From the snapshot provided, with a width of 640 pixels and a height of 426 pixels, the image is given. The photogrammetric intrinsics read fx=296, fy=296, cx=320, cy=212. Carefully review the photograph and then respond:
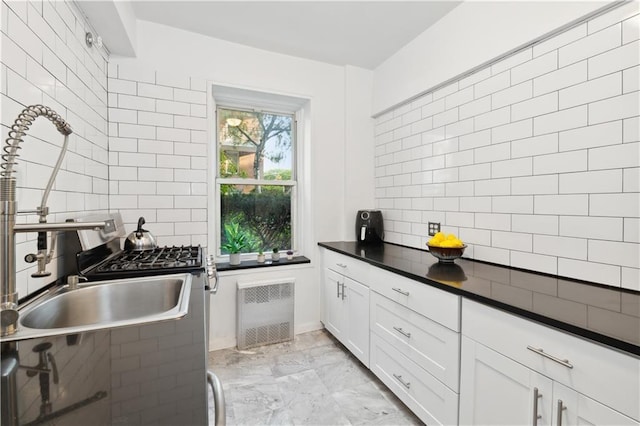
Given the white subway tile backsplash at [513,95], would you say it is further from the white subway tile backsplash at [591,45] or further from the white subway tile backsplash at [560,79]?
the white subway tile backsplash at [591,45]

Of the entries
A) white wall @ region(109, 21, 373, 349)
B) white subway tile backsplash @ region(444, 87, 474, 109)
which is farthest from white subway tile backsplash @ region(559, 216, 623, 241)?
white wall @ region(109, 21, 373, 349)

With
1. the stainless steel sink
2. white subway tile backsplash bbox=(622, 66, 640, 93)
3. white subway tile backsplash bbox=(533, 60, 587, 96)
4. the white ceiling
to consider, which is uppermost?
the white ceiling

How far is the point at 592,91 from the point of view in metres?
1.38

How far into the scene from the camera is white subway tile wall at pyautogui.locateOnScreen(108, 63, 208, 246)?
2.19 metres

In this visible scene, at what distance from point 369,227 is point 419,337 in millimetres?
1247

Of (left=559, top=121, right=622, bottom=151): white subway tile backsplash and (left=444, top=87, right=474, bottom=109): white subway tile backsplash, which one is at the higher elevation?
(left=444, top=87, right=474, bottom=109): white subway tile backsplash

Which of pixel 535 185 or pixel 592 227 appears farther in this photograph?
pixel 535 185

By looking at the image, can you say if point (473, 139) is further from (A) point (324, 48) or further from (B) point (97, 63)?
(B) point (97, 63)

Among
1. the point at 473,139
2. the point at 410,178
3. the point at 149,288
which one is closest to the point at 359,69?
the point at 410,178

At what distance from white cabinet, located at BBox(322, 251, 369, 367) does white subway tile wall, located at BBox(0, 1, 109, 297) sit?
1741mm

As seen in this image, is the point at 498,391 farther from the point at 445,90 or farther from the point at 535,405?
the point at 445,90

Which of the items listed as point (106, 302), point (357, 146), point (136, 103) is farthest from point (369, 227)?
point (136, 103)

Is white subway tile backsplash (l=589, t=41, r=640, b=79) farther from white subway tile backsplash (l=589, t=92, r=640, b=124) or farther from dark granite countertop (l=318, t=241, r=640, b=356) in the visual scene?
dark granite countertop (l=318, t=241, r=640, b=356)

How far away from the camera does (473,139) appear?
1.96 meters
